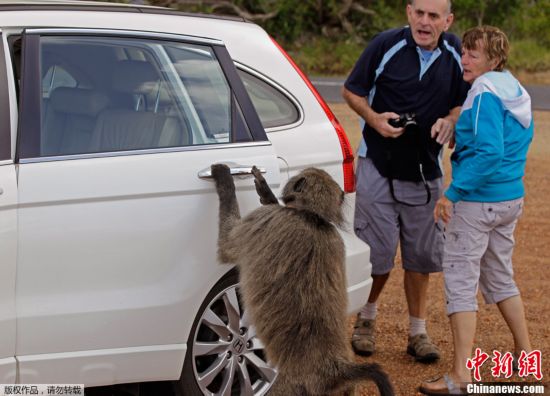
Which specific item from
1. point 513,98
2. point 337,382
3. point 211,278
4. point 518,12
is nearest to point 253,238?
point 211,278

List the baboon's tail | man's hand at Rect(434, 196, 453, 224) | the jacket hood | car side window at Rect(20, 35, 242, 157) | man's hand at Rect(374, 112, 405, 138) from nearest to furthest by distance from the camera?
the baboon's tail
car side window at Rect(20, 35, 242, 157)
the jacket hood
man's hand at Rect(434, 196, 453, 224)
man's hand at Rect(374, 112, 405, 138)

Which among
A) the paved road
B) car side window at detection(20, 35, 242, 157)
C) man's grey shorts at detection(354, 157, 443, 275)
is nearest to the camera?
car side window at detection(20, 35, 242, 157)

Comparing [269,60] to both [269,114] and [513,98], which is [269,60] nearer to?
[269,114]

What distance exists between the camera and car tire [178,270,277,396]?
476 centimetres

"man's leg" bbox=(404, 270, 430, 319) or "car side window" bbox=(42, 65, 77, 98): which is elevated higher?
"car side window" bbox=(42, 65, 77, 98)

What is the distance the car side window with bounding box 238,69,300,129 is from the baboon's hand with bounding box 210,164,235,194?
641 mm

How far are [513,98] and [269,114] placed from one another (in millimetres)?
1320

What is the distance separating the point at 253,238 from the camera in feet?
14.9

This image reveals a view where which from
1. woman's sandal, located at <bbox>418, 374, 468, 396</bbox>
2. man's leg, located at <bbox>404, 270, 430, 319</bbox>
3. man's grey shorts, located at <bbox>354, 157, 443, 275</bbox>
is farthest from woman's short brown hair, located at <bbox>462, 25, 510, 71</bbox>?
woman's sandal, located at <bbox>418, 374, 468, 396</bbox>

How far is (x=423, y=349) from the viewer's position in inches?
250

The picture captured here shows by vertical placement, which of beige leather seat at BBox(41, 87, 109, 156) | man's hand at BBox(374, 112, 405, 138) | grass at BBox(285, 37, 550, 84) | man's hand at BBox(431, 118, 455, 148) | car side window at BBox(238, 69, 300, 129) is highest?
beige leather seat at BBox(41, 87, 109, 156)

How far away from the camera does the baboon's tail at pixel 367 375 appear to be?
4098 millimetres

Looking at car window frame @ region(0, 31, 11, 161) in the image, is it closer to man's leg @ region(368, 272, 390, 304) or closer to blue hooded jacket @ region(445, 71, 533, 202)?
blue hooded jacket @ region(445, 71, 533, 202)

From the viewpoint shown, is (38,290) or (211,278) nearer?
(38,290)
